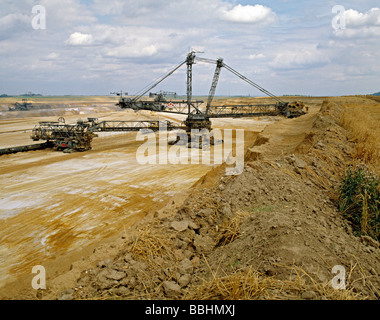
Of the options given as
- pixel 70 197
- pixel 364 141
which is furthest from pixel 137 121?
pixel 364 141

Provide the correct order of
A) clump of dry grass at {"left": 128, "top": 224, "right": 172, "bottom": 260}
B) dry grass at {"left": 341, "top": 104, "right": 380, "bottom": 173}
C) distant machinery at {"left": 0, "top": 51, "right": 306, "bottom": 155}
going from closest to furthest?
1. clump of dry grass at {"left": 128, "top": 224, "right": 172, "bottom": 260}
2. dry grass at {"left": 341, "top": 104, "right": 380, "bottom": 173}
3. distant machinery at {"left": 0, "top": 51, "right": 306, "bottom": 155}

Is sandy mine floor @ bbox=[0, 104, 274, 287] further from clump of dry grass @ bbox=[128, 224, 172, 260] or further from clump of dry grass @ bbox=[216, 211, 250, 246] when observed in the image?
clump of dry grass @ bbox=[216, 211, 250, 246]

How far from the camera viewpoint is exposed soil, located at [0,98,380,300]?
167 inches

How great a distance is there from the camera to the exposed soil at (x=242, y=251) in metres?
4.24

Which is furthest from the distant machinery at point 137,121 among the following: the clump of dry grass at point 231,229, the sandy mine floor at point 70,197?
the clump of dry grass at point 231,229

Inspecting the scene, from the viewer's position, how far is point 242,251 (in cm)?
509

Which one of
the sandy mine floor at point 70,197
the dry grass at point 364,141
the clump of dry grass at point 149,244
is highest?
the dry grass at point 364,141

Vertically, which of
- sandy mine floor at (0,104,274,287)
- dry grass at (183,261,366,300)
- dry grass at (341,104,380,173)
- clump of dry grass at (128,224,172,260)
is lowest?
sandy mine floor at (0,104,274,287)

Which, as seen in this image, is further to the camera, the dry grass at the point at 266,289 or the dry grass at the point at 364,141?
the dry grass at the point at 364,141

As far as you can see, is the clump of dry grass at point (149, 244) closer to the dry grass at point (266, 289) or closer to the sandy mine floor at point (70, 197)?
the dry grass at point (266, 289)

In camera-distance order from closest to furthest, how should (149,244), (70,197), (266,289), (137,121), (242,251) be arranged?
1. (266,289)
2. (242,251)
3. (149,244)
4. (70,197)
5. (137,121)

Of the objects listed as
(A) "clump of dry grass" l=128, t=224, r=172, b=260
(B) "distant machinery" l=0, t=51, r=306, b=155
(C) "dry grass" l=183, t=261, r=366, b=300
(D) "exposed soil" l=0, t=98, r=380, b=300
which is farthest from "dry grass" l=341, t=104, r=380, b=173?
(B) "distant machinery" l=0, t=51, r=306, b=155

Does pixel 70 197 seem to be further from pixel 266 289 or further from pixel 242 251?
pixel 266 289
